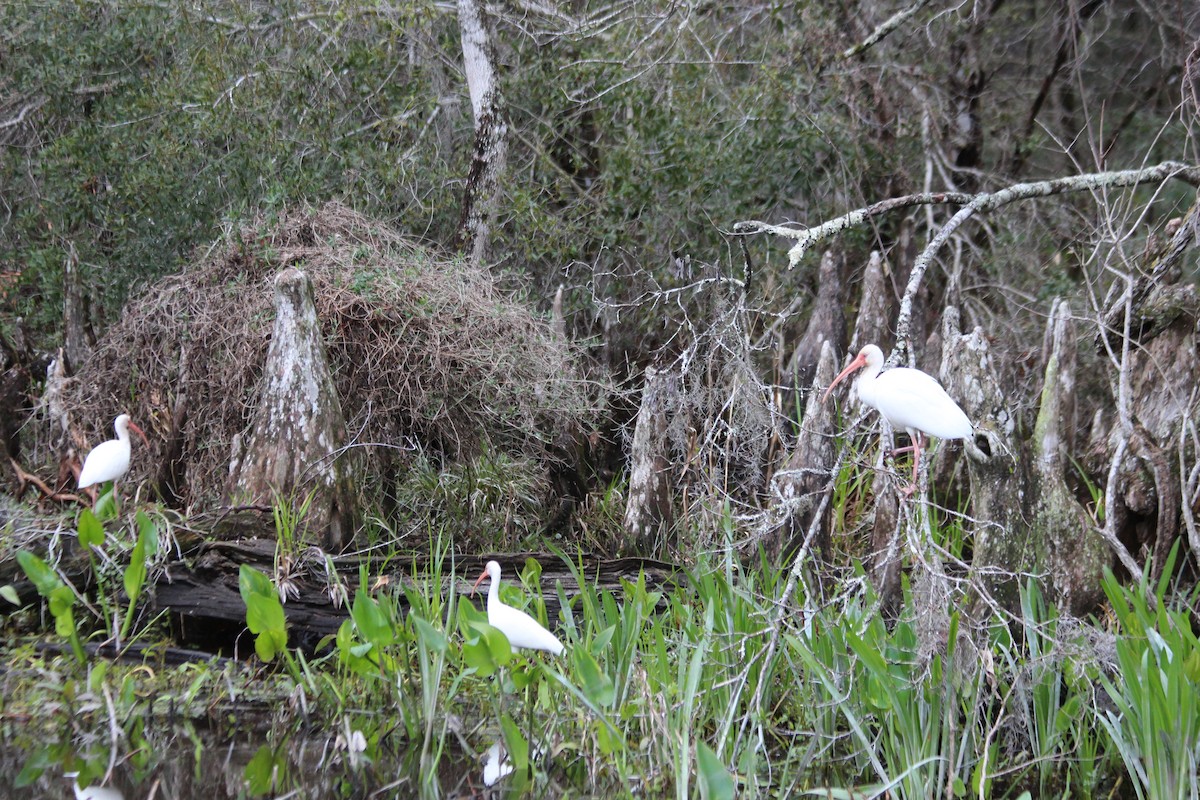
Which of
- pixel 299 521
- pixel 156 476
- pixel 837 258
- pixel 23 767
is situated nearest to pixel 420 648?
pixel 299 521

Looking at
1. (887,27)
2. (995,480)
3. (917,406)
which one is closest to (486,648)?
(917,406)

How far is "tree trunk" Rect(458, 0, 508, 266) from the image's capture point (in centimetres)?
856

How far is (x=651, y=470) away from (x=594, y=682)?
212 centimetres

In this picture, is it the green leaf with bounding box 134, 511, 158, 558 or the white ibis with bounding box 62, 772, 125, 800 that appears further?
the green leaf with bounding box 134, 511, 158, 558

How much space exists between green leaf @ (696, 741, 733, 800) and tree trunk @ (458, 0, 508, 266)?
17.9 feet

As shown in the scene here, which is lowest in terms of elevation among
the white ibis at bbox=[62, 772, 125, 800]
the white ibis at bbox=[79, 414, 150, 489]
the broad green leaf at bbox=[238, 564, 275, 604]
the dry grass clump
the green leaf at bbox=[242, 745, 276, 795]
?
the white ibis at bbox=[62, 772, 125, 800]

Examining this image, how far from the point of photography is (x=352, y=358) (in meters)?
6.49

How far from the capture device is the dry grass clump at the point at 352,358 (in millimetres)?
6410

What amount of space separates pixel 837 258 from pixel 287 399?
369cm

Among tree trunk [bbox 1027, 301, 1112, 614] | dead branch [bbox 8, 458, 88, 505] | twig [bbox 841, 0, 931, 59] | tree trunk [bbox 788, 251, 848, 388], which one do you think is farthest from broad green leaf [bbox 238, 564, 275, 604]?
twig [bbox 841, 0, 931, 59]

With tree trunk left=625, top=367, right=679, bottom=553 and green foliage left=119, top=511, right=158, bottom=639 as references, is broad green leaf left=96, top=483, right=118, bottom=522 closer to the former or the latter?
green foliage left=119, top=511, right=158, bottom=639

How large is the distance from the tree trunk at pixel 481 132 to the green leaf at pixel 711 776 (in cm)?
547

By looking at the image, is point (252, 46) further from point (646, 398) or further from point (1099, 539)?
point (1099, 539)

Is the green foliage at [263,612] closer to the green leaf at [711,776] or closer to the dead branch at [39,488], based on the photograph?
the dead branch at [39,488]
